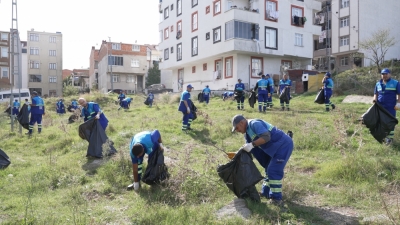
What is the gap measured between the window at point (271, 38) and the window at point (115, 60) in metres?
28.1

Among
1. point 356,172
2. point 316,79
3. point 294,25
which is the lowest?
point 356,172

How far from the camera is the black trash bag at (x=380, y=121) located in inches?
316

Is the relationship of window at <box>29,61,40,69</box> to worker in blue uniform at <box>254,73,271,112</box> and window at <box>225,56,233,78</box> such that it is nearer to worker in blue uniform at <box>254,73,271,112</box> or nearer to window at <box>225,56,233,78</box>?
window at <box>225,56,233,78</box>

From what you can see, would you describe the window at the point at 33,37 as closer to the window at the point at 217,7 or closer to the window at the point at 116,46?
the window at the point at 116,46

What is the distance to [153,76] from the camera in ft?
179

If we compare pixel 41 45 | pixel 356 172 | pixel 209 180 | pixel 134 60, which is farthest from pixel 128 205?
pixel 41 45

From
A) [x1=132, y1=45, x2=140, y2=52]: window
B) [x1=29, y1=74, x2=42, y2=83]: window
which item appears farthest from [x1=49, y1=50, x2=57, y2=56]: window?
[x1=132, y1=45, x2=140, y2=52]: window

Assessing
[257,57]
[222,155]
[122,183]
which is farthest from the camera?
[257,57]

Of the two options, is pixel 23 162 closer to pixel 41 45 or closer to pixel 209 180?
pixel 209 180

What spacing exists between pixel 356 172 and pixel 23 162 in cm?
765

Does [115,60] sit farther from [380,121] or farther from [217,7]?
[380,121]

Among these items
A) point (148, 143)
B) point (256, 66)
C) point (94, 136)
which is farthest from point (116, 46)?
point (148, 143)

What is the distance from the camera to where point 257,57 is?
32.0 metres

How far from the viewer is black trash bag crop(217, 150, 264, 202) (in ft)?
17.2
